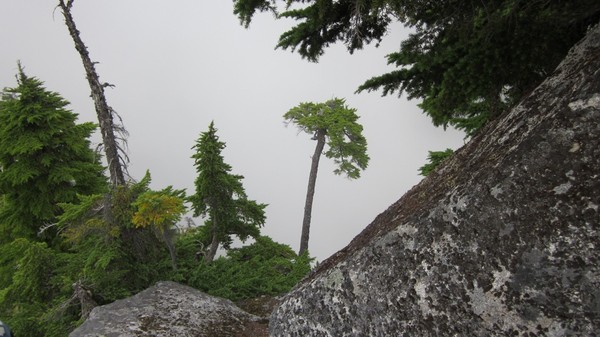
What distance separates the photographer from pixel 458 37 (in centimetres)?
514

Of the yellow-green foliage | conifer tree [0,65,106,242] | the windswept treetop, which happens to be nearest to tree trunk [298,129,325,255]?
conifer tree [0,65,106,242]

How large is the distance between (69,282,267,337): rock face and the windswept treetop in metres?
4.52

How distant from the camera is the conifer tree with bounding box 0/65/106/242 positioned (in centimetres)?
1276

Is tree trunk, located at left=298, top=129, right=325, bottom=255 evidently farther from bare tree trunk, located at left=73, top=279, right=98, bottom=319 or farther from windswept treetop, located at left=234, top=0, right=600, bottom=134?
windswept treetop, located at left=234, top=0, right=600, bottom=134

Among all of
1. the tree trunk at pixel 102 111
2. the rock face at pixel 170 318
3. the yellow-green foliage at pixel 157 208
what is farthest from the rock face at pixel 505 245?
the tree trunk at pixel 102 111

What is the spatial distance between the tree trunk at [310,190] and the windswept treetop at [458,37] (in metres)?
15.4

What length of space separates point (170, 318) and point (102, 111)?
603 centimetres

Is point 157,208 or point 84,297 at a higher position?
point 157,208

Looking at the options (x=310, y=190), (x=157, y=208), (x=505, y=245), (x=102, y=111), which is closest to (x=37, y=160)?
(x=102, y=111)

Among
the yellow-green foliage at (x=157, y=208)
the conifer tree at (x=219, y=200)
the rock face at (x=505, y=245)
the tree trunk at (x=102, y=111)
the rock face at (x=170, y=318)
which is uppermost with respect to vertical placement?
the tree trunk at (x=102, y=111)

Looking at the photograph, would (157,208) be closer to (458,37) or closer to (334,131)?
(458,37)

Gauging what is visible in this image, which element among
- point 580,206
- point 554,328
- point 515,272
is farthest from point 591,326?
point 580,206

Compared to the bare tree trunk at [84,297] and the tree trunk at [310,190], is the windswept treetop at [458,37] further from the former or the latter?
the tree trunk at [310,190]

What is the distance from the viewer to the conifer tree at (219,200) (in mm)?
11359
